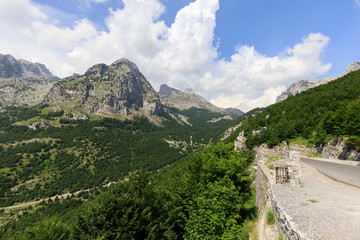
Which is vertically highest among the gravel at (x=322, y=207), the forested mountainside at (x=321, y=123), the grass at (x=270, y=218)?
the forested mountainside at (x=321, y=123)

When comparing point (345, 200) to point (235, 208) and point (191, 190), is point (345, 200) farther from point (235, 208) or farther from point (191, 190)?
point (191, 190)

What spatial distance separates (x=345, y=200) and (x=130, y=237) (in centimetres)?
1909

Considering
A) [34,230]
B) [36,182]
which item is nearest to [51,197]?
[36,182]

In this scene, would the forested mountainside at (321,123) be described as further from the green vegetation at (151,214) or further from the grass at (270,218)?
the grass at (270,218)

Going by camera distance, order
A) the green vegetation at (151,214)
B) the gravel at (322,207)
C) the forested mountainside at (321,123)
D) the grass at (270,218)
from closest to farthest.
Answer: the gravel at (322,207), the grass at (270,218), the green vegetation at (151,214), the forested mountainside at (321,123)

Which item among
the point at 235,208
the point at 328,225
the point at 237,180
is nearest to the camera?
the point at 328,225

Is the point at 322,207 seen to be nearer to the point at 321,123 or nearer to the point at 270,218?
the point at 270,218

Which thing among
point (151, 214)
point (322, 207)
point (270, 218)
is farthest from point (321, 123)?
point (151, 214)

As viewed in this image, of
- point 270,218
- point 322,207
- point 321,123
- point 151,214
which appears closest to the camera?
point 322,207

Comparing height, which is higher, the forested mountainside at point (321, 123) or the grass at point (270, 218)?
the forested mountainside at point (321, 123)

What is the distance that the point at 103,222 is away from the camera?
15781 millimetres

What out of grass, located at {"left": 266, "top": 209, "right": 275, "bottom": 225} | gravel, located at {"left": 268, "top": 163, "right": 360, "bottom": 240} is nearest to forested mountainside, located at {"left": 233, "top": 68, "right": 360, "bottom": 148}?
gravel, located at {"left": 268, "top": 163, "right": 360, "bottom": 240}

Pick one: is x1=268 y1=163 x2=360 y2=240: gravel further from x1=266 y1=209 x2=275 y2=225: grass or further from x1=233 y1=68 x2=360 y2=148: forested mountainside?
x1=233 y1=68 x2=360 y2=148: forested mountainside

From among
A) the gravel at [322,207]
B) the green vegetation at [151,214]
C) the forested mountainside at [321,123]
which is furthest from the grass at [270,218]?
the forested mountainside at [321,123]
